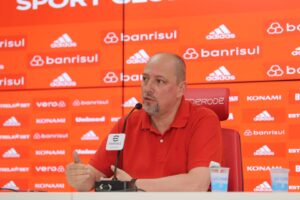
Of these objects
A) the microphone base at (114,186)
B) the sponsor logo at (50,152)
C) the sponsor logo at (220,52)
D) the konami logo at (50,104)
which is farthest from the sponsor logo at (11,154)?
the microphone base at (114,186)

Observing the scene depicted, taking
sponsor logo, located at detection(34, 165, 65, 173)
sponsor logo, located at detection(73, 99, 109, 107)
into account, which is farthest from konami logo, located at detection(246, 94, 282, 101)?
sponsor logo, located at detection(34, 165, 65, 173)

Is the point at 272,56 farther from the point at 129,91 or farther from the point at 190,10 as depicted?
the point at 129,91

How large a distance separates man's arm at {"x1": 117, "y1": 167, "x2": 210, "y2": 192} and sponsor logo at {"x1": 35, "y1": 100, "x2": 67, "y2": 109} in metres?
2.30

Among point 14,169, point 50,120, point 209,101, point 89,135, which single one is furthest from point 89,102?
point 209,101

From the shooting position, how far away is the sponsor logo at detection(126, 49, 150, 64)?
4.52 meters

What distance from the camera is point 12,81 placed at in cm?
478

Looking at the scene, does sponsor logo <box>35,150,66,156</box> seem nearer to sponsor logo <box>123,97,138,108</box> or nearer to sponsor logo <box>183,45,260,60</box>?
sponsor logo <box>123,97,138,108</box>

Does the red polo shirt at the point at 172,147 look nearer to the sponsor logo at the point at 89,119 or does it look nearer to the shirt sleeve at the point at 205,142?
the shirt sleeve at the point at 205,142

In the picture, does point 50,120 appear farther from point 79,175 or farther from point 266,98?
point 79,175

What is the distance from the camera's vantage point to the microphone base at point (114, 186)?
6.66ft

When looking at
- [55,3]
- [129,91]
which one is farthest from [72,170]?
[55,3]

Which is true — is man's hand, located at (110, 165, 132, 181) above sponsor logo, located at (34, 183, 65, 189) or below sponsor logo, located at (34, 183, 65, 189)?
above

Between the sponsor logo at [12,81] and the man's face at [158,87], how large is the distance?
2208mm

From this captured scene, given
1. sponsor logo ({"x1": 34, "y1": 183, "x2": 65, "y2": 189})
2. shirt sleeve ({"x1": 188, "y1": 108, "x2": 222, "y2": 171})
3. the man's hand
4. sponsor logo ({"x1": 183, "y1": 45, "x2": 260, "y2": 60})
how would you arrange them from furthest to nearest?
sponsor logo ({"x1": 34, "y1": 183, "x2": 65, "y2": 189}) < sponsor logo ({"x1": 183, "y1": 45, "x2": 260, "y2": 60}) < shirt sleeve ({"x1": 188, "y1": 108, "x2": 222, "y2": 171}) < the man's hand
